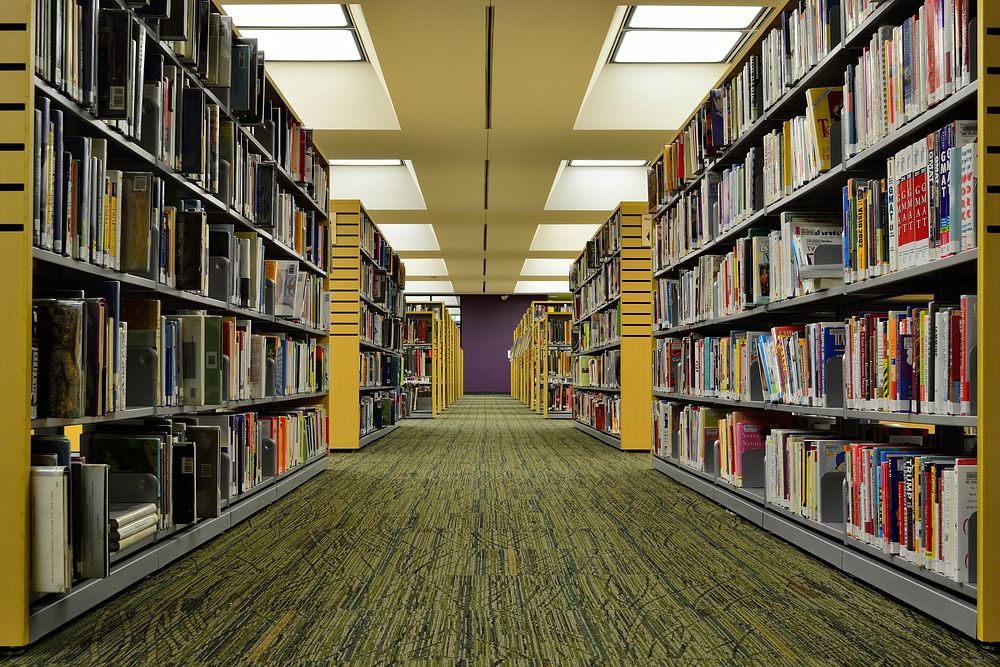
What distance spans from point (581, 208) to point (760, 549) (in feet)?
26.8

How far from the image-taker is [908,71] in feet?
7.59

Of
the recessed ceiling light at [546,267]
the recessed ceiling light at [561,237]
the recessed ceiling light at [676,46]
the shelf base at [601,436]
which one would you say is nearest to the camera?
the recessed ceiling light at [676,46]

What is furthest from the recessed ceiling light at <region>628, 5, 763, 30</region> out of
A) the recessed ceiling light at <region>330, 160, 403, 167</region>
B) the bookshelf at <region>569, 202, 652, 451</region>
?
the recessed ceiling light at <region>330, 160, 403, 167</region>

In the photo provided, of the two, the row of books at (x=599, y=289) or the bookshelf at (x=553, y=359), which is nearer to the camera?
the row of books at (x=599, y=289)

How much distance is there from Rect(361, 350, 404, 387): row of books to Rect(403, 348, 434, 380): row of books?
236 cm

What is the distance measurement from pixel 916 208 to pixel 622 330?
4.64 m

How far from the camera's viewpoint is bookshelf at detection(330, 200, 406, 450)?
22.4 feet

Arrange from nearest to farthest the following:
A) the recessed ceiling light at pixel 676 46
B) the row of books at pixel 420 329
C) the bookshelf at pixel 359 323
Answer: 1. the recessed ceiling light at pixel 676 46
2. the bookshelf at pixel 359 323
3. the row of books at pixel 420 329

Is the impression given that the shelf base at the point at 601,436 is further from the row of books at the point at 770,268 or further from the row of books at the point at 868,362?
the row of books at the point at 868,362

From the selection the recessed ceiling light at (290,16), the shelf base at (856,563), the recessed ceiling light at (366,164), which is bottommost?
the shelf base at (856,563)

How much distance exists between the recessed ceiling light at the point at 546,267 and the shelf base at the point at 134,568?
15.1m

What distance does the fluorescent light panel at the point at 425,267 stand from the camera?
18297mm

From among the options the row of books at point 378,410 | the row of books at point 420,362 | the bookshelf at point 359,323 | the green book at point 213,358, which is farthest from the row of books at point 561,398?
the green book at point 213,358

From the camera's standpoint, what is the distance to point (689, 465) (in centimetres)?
471
